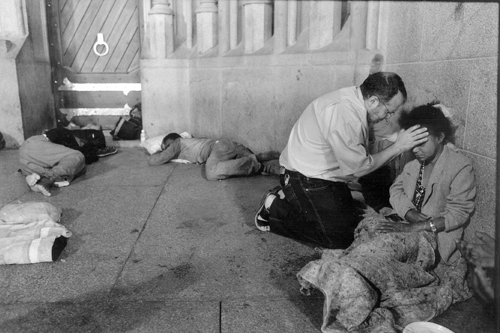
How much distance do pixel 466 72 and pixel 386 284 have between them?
1.44m

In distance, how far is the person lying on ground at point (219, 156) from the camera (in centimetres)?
503

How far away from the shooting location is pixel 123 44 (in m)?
7.60

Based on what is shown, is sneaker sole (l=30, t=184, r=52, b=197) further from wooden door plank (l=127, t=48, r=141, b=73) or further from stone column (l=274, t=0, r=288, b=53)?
wooden door plank (l=127, t=48, r=141, b=73)

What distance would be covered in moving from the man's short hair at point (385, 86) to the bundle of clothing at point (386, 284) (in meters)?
0.86

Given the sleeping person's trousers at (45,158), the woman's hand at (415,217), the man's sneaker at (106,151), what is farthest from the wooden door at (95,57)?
the woman's hand at (415,217)

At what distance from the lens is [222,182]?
4938 millimetres

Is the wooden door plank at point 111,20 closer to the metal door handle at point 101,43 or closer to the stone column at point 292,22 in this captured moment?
the metal door handle at point 101,43

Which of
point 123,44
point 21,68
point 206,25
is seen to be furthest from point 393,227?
point 123,44

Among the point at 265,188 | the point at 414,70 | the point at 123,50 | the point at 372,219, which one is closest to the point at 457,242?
the point at 372,219

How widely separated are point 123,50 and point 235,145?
3285mm

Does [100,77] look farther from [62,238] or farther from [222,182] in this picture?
[62,238]

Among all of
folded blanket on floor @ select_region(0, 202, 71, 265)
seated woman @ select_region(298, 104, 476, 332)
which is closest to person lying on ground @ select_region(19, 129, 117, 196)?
folded blanket on floor @ select_region(0, 202, 71, 265)

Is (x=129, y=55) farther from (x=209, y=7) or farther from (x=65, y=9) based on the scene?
(x=209, y=7)

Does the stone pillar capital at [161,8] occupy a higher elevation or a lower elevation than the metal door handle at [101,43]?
higher
